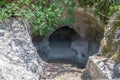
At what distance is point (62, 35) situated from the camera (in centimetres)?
819

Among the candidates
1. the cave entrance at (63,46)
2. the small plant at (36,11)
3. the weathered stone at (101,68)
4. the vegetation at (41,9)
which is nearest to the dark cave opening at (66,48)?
the cave entrance at (63,46)

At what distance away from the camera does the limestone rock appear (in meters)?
3.73

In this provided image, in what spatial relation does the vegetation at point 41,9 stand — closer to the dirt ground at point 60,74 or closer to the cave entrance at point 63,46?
the dirt ground at point 60,74

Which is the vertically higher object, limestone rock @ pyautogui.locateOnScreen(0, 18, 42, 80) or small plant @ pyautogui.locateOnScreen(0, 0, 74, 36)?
small plant @ pyautogui.locateOnScreen(0, 0, 74, 36)

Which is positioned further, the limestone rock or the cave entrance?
the cave entrance

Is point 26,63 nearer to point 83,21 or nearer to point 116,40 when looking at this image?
point 116,40

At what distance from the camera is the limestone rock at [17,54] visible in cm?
373

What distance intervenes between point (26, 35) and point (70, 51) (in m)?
3.04

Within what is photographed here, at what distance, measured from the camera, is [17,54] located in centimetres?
416

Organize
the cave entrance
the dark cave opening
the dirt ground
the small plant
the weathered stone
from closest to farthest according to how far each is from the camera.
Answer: the weathered stone
the small plant
the dirt ground
the dark cave opening
the cave entrance

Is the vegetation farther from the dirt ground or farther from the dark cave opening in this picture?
the dark cave opening

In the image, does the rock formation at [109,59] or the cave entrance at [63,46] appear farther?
the cave entrance at [63,46]

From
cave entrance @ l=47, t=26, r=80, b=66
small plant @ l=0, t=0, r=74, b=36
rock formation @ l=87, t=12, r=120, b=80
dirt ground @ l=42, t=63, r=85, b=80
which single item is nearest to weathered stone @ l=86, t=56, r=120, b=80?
rock formation @ l=87, t=12, r=120, b=80

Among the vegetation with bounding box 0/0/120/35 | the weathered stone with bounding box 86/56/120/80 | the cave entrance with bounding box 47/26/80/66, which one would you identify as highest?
the vegetation with bounding box 0/0/120/35
